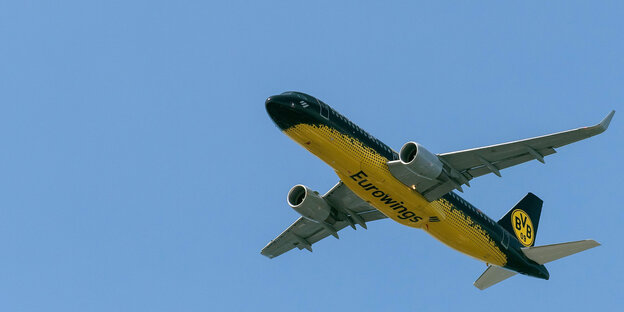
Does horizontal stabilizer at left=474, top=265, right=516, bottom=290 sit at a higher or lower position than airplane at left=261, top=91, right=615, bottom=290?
lower

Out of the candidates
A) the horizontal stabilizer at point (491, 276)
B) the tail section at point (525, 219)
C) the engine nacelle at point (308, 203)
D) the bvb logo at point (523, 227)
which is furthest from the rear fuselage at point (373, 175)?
the bvb logo at point (523, 227)

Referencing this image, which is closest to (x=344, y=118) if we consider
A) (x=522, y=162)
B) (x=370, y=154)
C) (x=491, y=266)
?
(x=370, y=154)

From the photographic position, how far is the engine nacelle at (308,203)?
48.3 m

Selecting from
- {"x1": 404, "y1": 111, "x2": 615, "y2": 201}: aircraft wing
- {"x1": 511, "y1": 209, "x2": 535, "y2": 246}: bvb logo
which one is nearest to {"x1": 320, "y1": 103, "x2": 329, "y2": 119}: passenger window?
{"x1": 404, "y1": 111, "x2": 615, "y2": 201}: aircraft wing

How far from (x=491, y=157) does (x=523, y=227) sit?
38.7 feet

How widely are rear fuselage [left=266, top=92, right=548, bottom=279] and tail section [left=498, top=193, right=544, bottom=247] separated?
458 cm

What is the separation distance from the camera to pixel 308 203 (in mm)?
48281

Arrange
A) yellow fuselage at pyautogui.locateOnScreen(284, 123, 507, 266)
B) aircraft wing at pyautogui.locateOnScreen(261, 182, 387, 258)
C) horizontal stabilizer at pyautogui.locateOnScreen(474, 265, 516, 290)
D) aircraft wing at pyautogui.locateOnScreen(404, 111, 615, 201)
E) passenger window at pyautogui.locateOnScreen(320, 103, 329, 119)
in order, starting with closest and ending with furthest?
aircraft wing at pyautogui.locateOnScreen(404, 111, 615, 201)
yellow fuselage at pyautogui.locateOnScreen(284, 123, 507, 266)
passenger window at pyautogui.locateOnScreen(320, 103, 329, 119)
aircraft wing at pyautogui.locateOnScreen(261, 182, 387, 258)
horizontal stabilizer at pyautogui.locateOnScreen(474, 265, 516, 290)

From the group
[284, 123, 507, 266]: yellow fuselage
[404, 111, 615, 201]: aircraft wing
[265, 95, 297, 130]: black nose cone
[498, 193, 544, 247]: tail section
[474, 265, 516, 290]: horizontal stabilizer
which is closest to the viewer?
[404, 111, 615, 201]: aircraft wing

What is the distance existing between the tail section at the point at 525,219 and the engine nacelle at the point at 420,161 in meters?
12.0

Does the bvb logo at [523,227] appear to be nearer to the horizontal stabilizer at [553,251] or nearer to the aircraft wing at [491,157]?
the horizontal stabilizer at [553,251]

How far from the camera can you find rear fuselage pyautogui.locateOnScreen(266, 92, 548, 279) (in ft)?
139

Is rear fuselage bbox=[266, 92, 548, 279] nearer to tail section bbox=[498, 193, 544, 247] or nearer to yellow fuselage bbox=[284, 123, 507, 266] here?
yellow fuselage bbox=[284, 123, 507, 266]

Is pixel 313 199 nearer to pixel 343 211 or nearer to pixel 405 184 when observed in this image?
pixel 343 211
